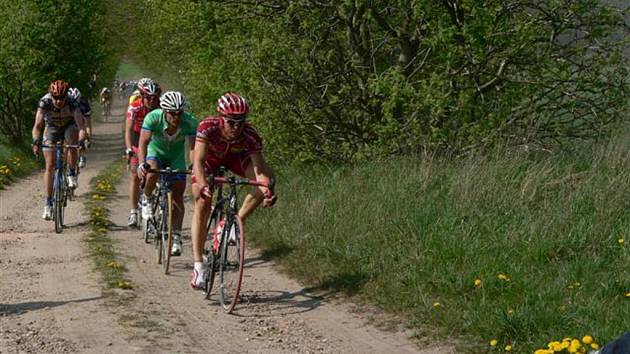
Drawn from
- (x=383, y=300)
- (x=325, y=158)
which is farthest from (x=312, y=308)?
(x=325, y=158)

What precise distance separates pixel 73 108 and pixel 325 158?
3716 mm

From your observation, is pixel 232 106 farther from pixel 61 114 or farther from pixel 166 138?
pixel 61 114

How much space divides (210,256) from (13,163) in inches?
623

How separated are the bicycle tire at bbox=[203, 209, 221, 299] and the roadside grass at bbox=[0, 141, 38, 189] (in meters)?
11.3

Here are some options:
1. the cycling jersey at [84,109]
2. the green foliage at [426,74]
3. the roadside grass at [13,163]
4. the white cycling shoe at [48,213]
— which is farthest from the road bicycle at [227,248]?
the roadside grass at [13,163]

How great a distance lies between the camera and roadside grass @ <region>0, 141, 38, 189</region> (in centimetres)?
2144

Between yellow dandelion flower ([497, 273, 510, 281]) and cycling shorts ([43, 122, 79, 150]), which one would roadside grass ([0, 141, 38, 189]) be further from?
yellow dandelion flower ([497, 273, 510, 281])

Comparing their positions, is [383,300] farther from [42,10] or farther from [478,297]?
[42,10]

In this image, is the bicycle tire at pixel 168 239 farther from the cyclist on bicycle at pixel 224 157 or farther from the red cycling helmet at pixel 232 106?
the red cycling helmet at pixel 232 106

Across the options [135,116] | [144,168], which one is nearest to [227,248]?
[144,168]

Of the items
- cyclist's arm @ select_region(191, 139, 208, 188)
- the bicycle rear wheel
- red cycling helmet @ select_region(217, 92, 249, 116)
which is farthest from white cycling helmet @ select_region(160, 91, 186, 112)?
the bicycle rear wheel

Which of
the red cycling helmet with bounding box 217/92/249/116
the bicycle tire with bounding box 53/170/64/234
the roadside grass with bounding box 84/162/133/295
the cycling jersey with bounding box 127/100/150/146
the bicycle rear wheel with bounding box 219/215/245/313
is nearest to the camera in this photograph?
the bicycle rear wheel with bounding box 219/215/245/313

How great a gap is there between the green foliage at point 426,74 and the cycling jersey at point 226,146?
3376mm

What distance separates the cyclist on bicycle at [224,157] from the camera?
9141 millimetres
